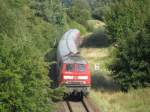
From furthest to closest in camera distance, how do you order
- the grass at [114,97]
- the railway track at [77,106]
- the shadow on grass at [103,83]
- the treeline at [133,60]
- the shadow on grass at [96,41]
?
the shadow on grass at [96,41] → the shadow on grass at [103,83] → the treeline at [133,60] → the railway track at [77,106] → the grass at [114,97]

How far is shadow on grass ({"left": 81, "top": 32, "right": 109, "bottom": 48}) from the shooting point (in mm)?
61562

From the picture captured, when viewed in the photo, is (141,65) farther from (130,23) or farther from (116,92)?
(130,23)

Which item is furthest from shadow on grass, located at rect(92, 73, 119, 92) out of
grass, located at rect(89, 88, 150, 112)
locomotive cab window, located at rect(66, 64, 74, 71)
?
locomotive cab window, located at rect(66, 64, 74, 71)

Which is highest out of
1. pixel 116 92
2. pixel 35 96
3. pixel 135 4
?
pixel 135 4

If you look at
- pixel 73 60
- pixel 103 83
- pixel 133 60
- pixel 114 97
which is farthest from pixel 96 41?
pixel 73 60

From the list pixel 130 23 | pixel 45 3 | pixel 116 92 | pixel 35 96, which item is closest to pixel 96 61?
pixel 130 23

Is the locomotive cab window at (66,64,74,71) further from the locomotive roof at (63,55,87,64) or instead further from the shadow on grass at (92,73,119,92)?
the shadow on grass at (92,73,119,92)

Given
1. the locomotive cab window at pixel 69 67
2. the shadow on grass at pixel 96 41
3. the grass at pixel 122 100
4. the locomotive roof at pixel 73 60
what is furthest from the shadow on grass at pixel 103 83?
the shadow on grass at pixel 96 41

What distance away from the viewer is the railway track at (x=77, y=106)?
990 inches

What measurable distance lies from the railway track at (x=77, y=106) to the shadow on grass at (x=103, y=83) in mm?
4300

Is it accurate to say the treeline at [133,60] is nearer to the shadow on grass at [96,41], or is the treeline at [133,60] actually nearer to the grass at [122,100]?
the grass at [122,100]

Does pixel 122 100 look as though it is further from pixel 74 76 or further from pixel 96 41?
pixel 96 41

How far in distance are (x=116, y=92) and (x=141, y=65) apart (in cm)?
233

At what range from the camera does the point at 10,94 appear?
16.5 meters
